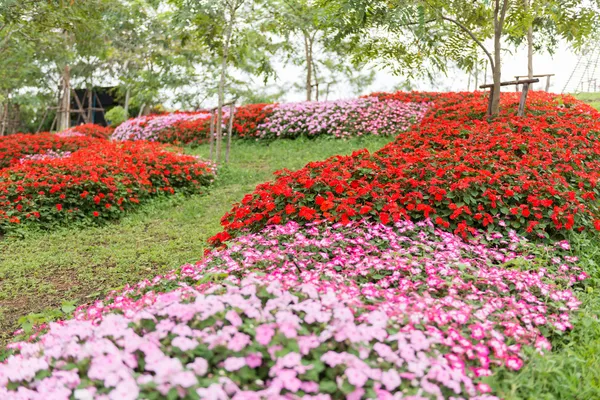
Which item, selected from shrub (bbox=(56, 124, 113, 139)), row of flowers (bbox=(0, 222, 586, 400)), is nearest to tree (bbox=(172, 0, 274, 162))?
A: row of flowers (bbox=(0, 222, 586, 400))

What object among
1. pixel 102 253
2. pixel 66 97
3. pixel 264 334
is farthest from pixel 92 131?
pixel 264 334

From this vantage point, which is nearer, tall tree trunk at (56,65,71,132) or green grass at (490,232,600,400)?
green grass at (490,232,600,400)

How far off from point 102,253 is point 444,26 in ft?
23.3

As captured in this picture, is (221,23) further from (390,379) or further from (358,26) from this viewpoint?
(390,379)

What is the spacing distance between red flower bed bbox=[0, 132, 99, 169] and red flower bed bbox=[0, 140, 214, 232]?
→ 4336 millimetres

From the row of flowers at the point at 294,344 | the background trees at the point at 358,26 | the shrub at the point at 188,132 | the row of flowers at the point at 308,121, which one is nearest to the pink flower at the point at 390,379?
the row of flowers at the point at 294,344

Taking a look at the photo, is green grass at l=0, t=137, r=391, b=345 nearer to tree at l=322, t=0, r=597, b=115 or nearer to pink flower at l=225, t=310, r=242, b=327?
pink flower at l=225, t=310, r=242, b=327

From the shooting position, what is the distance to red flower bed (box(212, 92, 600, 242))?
5051mm

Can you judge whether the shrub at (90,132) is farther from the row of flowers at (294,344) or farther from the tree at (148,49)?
the row of flowers at (294,344)

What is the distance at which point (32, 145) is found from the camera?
1392 centimetres

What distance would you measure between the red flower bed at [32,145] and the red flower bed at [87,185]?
14.2 feet

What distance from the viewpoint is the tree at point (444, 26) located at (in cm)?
907

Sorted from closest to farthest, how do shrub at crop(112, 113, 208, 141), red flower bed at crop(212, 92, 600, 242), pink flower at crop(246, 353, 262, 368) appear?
1. pink flower at crop(246, 353, 262, 368)
2. red flower bed at crop(212, 92, 600, 242)
3. shrub at crop(112, 113, 208, 141)

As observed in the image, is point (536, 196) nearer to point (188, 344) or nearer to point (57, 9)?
point (188, 344)
